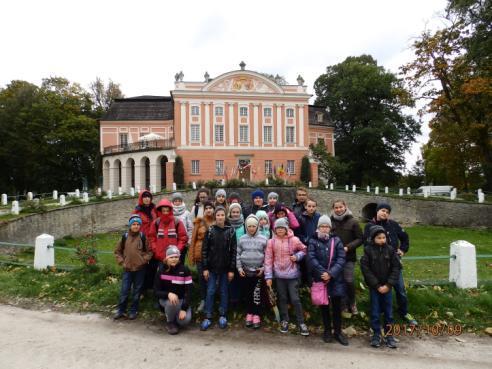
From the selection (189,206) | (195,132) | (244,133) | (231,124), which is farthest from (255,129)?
(189,206)

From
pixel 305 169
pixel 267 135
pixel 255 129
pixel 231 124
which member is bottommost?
pixel 305 169

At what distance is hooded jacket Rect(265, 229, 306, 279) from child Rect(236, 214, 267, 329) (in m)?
0.13

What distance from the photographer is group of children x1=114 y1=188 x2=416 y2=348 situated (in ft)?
15.0

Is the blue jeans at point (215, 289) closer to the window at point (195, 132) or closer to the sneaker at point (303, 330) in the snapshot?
the sneaker at point (303, 330)

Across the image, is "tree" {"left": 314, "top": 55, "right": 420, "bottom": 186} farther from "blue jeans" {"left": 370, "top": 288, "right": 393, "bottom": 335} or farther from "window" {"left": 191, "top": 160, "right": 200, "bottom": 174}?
"blue jeans" {"left": 370, "top": 288, "right": 393, "bottom": 335}

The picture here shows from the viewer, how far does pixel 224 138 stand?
32969 mm

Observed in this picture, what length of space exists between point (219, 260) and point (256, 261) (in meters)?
0.55

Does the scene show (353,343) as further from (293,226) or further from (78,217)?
(78,217)

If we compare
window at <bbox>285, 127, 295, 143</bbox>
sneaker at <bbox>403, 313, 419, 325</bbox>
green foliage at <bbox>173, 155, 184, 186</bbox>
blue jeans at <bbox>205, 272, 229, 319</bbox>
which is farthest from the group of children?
window at <bbox>285, 127, 295, 143</bbox>

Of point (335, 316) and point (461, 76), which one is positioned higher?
point (461, 76)

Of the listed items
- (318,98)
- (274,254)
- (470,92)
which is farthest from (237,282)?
(318,98)

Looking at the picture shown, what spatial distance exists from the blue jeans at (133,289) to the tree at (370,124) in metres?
32.5

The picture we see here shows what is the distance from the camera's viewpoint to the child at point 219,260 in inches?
197

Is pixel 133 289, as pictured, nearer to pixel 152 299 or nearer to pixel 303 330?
pixel 152 299
